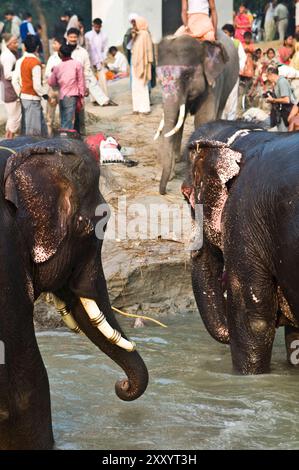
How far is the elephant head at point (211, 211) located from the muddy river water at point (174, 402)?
1.57 feet

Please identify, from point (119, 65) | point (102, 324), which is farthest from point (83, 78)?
point (102, 324)

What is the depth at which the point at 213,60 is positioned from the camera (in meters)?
14.8

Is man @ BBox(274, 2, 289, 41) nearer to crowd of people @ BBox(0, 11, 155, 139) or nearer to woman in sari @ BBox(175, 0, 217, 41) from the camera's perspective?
crowd of people @ BBox(0, 11, 155, 139)

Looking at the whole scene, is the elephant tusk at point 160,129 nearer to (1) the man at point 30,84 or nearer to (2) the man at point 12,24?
(1) the man at point 30,84

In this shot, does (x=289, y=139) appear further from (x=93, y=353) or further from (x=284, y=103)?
(x=284, y=103)

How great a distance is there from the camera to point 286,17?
2942 centimetres

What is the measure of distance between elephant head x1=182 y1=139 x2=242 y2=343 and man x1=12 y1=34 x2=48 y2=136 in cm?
685

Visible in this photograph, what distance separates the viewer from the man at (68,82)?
49.4ft

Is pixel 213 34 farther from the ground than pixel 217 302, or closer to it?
farther from the ground

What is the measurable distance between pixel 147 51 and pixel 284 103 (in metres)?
3.72

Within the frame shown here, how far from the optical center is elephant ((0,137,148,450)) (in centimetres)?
544

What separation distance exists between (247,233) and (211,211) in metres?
0.46

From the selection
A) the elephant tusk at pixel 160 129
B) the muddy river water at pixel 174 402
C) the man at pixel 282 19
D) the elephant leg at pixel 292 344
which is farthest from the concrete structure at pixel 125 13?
the elephant leg at pixel 292 344

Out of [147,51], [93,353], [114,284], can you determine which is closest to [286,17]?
[147,51]
